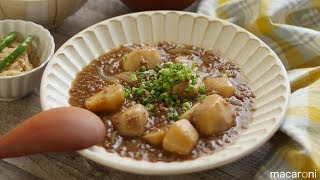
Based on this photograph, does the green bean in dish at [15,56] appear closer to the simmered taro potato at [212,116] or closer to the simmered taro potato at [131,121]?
the simmered taro potato at [131,121]

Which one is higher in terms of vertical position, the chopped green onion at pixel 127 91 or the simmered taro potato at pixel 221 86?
the simmered taro potato at pixel 221 86

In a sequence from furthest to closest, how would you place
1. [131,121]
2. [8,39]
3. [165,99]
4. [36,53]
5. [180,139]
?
[36,53] → [8,39] → [165,99] → [131,121] → [180,139]

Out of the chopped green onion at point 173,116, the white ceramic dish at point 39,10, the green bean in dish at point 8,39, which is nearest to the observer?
the chopped green onion at point 173,116

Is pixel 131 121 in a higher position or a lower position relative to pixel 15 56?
higher

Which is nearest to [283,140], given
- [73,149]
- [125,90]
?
[125,90]

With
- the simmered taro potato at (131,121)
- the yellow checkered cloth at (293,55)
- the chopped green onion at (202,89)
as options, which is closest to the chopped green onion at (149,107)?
the simmered taro potato at (131,121)

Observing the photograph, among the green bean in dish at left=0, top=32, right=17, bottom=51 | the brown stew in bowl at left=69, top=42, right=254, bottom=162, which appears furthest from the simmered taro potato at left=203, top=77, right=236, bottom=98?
the green bean in dish at left=0, top=32, right=17, bottom=51

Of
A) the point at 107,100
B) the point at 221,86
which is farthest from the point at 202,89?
the point at 107,100

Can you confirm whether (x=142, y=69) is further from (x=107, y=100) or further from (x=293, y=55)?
(x=293, y=55)
